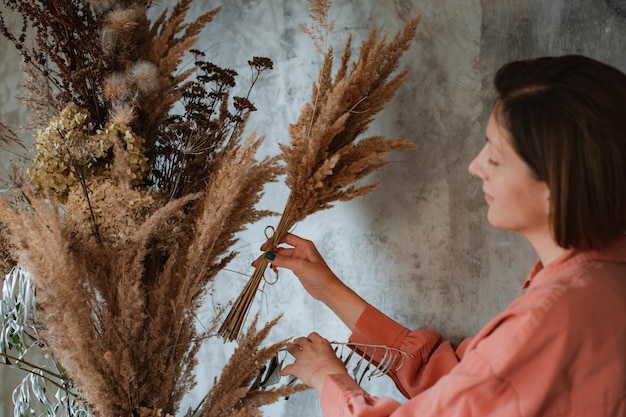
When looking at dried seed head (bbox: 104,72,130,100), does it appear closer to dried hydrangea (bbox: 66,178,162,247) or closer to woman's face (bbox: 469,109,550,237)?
dried hydrangea (bbox: 66,178,162,247)

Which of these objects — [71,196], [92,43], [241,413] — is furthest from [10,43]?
[241,413]

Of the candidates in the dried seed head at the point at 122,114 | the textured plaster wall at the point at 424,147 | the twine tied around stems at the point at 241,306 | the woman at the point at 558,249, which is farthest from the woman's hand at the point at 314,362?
the dried seed head at the point at 122,114

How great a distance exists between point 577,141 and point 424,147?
2.43 feet

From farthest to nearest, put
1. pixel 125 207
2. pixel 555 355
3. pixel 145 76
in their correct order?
pixel 145 76 < pixel 125 207 < pixel 555 355

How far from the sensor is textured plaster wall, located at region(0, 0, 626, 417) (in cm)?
170

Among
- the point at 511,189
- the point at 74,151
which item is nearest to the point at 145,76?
the point at 74,151

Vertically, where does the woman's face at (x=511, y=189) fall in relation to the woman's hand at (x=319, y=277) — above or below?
below

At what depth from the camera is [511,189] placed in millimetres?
1213

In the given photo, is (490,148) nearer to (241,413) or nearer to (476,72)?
(476,72)

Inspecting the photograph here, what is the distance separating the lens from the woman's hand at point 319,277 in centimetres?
173

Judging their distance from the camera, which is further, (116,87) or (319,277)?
(319,277)

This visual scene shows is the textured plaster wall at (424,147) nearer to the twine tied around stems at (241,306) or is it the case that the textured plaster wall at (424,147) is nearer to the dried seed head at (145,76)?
the twine tied around stems at (241,306)

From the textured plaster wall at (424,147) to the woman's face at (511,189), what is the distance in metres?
0.52

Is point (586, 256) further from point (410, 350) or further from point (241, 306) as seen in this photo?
point (241, 306)
